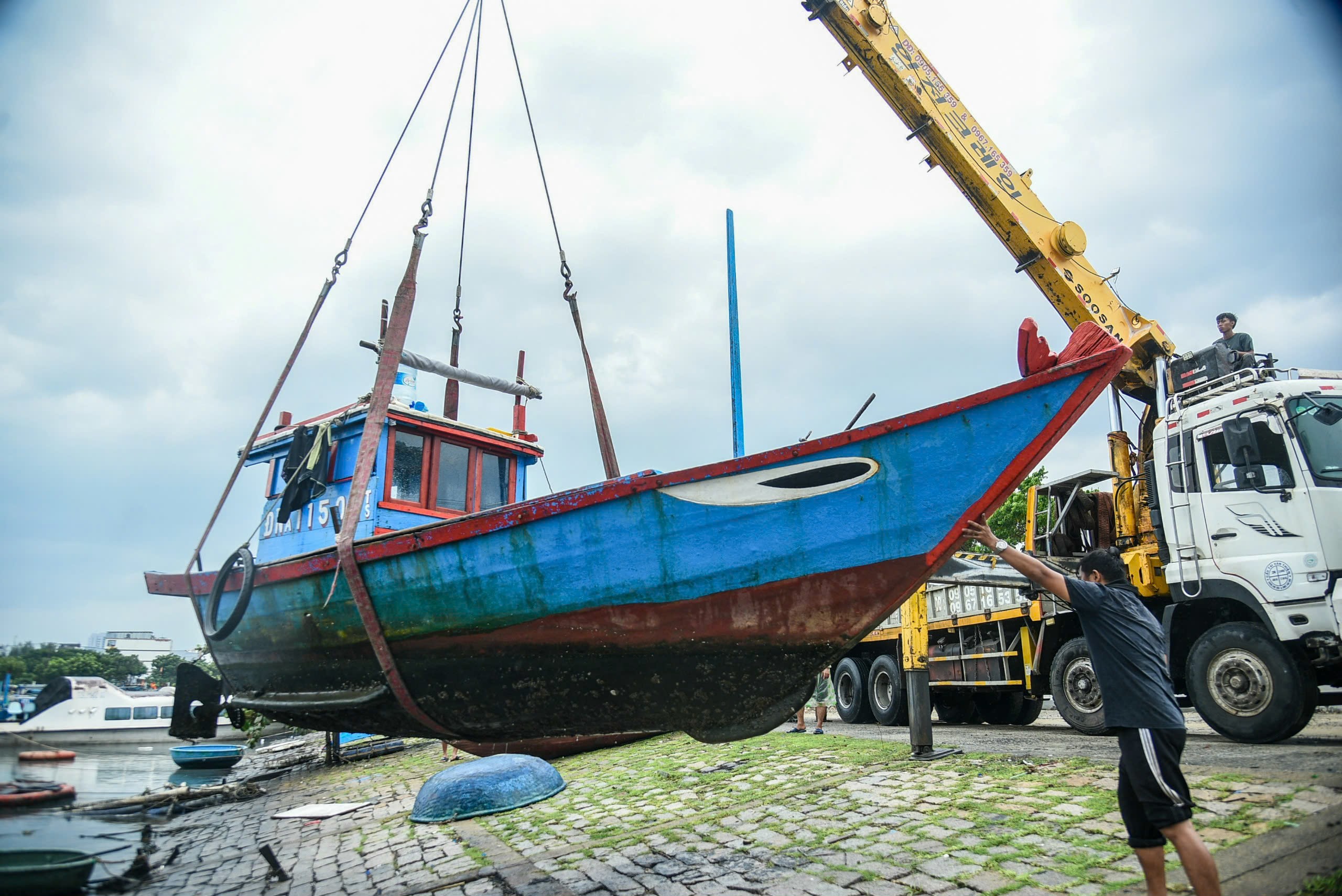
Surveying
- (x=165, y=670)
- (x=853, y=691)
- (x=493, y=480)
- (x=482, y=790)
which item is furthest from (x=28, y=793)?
(x=853, y=691)

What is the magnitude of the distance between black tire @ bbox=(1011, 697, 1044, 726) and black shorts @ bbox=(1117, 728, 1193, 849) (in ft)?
25.8

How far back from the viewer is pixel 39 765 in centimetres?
364

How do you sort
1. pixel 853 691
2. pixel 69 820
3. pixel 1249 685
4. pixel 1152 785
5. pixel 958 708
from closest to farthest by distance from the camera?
pixel 1152 785 < pixel 69 820 < pixel 1249 685 < pixel 958 708 < pixel 853 691

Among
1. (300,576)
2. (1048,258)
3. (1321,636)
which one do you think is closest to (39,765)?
(300,576)

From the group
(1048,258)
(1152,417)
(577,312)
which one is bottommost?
(1152,417)

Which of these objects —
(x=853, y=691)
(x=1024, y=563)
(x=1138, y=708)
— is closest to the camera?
(x=1138, y=708)

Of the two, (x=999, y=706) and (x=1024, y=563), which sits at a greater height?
(x=1024, y=563)

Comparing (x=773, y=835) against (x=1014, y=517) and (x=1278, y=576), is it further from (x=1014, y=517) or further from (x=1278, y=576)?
(x=1014, y=517)

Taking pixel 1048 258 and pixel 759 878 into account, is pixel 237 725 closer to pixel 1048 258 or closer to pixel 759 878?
pixel 759 878

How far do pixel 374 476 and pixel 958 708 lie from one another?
9428mm

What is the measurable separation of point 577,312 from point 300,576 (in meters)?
3.06

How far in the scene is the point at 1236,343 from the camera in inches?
276

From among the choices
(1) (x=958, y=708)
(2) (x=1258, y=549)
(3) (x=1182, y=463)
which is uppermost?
(3) (x=1182, y=463)

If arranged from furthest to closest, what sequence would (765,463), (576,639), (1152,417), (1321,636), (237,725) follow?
1. (1152,417)
2. (237,725)
3. (1321,636)
4. (576,639)
5. (765,463)
